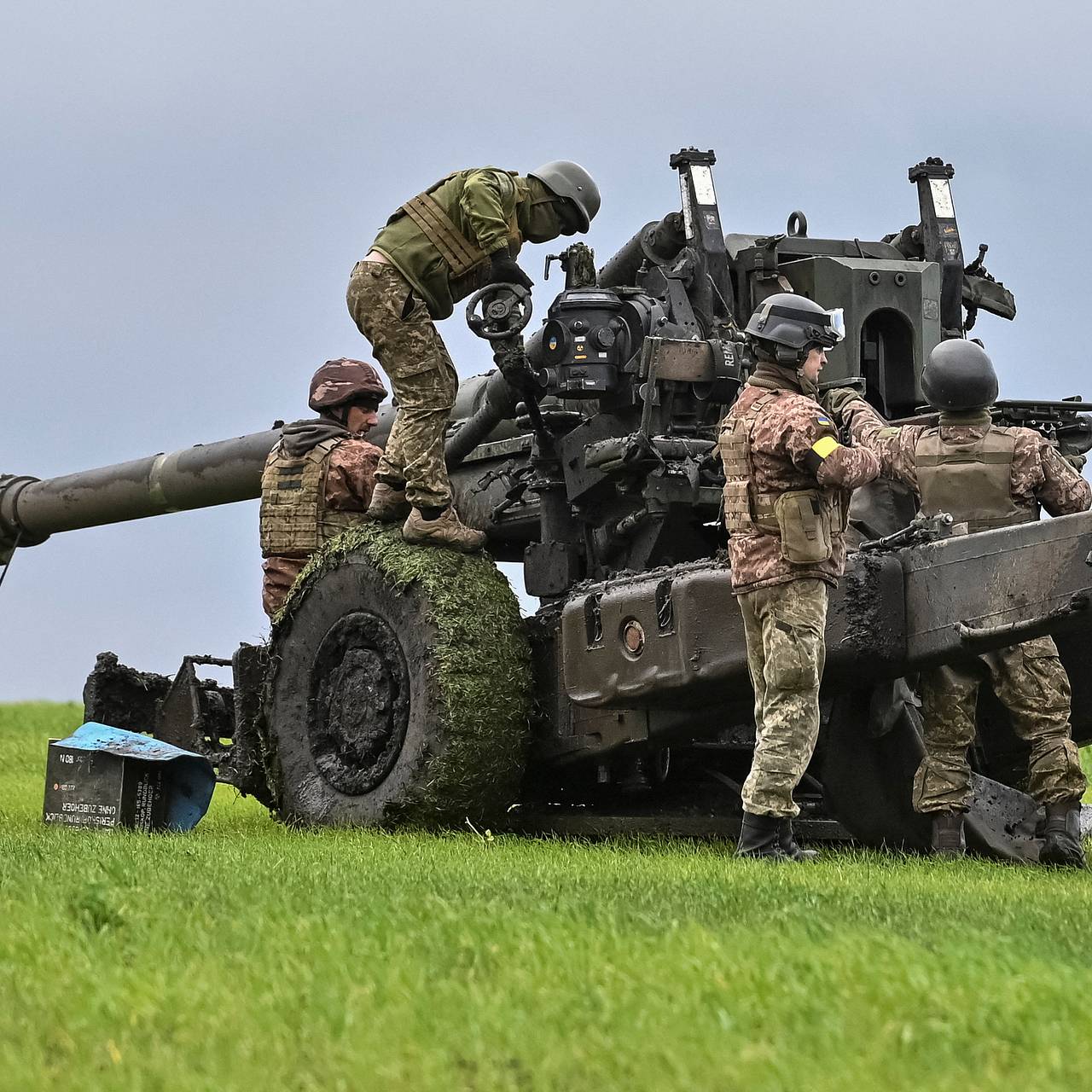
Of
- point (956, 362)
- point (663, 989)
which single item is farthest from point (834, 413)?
point (663, 989)

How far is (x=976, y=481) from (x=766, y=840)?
6.36 feet

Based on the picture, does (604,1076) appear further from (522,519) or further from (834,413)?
(522,519)

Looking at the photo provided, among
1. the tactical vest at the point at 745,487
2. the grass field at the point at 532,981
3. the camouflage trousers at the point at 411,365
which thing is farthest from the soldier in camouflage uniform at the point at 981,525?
the camouflage trousers at the point at 411,365

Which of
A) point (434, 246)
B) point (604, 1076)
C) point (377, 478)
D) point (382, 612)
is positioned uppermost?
point (434, 246)

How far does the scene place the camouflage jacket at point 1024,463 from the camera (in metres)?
8.70

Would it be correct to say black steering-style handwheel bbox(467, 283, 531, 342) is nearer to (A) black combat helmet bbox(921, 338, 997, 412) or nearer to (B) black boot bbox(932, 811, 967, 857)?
(A) black combat helmet bbox(921, 338, 997, 412)

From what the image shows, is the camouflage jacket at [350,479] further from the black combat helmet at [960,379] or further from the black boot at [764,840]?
the black boot at [764,840]

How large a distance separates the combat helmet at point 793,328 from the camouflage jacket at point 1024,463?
28.9 inches

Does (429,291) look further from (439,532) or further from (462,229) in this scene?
(439,532)

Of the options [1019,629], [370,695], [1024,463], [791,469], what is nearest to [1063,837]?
[1019,629]

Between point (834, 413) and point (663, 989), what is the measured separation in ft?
17.0

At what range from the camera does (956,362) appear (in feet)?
29.0

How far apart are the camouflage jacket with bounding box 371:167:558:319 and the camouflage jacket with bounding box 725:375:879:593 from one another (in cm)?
194

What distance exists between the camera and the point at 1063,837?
8438 mm
